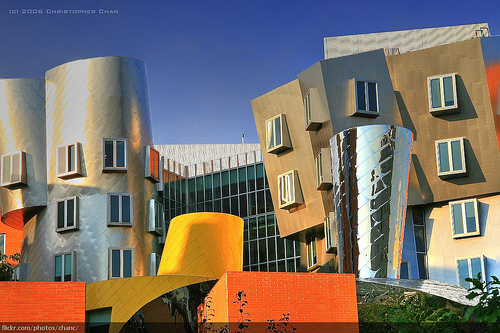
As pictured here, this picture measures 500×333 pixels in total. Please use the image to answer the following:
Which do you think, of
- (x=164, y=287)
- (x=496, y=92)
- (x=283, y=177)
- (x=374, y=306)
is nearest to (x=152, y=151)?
(x=283, y=177)

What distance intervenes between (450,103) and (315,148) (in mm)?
5781

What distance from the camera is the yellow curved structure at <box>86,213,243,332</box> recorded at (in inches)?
1094

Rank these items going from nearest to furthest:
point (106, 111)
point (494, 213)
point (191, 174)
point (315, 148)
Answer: point (494, 213) < point (315, 148) < point (106, 111) < point (191, 174)

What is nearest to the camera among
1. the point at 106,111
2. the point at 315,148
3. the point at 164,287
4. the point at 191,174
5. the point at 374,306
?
the point at 374,306

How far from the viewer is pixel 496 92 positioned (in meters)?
33.6

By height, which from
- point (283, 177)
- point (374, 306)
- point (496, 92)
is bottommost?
point (374, 306)

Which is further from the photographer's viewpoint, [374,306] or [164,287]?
[164,287]

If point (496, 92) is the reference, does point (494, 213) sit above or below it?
below

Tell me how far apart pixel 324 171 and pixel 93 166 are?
1048cm

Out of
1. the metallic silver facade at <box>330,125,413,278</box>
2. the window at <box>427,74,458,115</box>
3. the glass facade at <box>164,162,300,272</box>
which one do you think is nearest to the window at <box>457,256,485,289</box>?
the window at <box>427,74,458,115</box>

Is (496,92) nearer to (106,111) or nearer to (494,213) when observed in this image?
(494,213)

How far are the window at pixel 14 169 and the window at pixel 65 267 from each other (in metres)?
4.06

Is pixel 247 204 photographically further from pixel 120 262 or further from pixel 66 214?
pixel 66 214

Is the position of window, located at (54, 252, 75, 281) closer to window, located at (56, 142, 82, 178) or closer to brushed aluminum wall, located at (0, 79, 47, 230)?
brushed aluminum wall, located at (0, 79, 47, 230)
